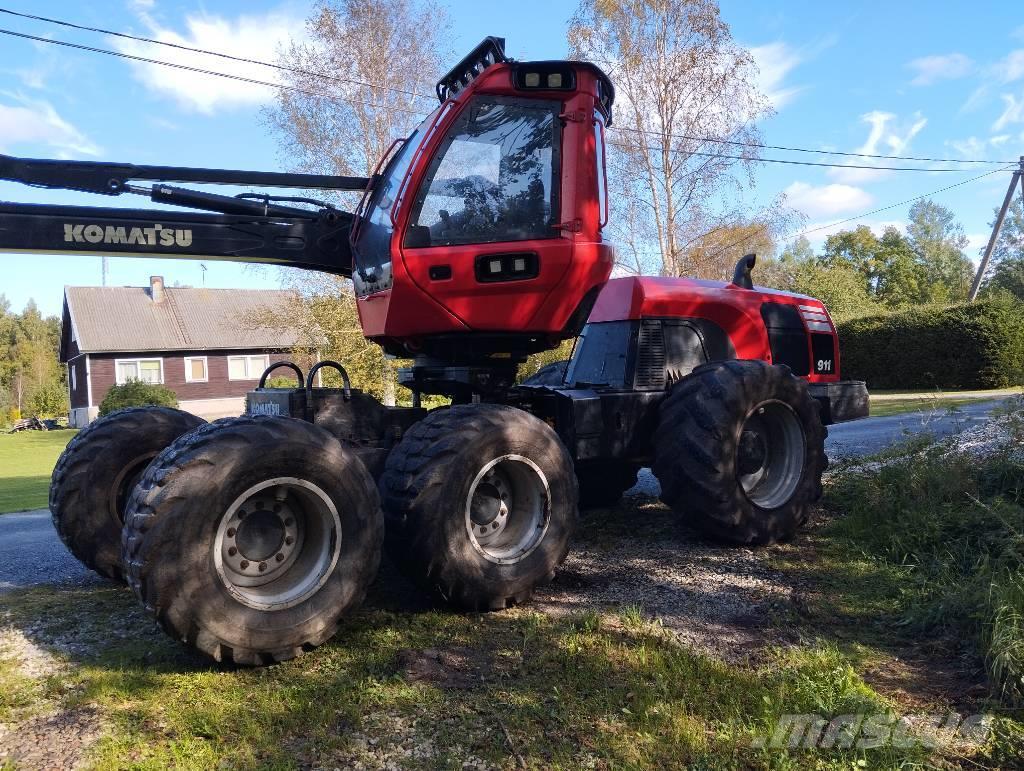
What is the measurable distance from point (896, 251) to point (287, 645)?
71.8m

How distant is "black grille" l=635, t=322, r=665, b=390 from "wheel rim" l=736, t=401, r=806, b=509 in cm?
77

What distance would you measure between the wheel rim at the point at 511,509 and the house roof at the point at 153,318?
30.6 m

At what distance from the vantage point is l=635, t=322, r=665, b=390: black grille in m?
5.97

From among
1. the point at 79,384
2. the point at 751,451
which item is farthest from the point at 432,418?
the point at 79,384

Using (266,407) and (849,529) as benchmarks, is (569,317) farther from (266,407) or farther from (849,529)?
(849,529)

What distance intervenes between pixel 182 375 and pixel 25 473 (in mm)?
22720

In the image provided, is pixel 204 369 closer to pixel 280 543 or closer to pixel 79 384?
pixel 79 384

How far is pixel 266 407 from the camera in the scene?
5004mm

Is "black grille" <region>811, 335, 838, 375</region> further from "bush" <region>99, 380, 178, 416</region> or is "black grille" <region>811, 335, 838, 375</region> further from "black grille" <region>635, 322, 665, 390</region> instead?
"bush" <region>99, 380, 178, 416</region>

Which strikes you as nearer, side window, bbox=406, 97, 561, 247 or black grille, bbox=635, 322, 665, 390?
side window, bbox=406, 97, 561, 247

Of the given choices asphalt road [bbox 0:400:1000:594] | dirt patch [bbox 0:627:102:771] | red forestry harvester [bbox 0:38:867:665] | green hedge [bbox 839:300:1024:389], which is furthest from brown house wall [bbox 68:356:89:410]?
dirt patch [bbox 0:627:102:771]

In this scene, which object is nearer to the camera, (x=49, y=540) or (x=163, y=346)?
(x=49, y=540)

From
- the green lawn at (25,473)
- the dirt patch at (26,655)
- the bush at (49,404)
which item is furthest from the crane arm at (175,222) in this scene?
the bush at (49,404)

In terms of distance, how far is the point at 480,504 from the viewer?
4.34 meters
